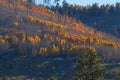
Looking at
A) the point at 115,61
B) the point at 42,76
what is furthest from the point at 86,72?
the point at 115,61

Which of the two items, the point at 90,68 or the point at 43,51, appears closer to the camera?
the point at 90,68

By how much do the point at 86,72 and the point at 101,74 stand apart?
0.98 m

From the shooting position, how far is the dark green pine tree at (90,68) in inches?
1326

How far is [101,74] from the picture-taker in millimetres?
33750

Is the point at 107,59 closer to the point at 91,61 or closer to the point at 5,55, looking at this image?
the point at 5,55

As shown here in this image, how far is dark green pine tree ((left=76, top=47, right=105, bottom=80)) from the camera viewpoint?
111 feet

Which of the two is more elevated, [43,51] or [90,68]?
[90,68]

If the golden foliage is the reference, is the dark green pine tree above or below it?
above

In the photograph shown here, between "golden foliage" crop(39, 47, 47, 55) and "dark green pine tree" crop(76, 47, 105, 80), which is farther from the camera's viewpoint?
"golden foliage" crop(39, 47, 47, 55)

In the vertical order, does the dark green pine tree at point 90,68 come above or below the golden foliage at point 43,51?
above

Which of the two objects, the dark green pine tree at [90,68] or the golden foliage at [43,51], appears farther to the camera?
the golden foliage at [43,51]

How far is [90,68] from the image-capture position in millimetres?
33781

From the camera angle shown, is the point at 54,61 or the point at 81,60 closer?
the point at 81,60

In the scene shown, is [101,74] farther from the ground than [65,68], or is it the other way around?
[101,74]
